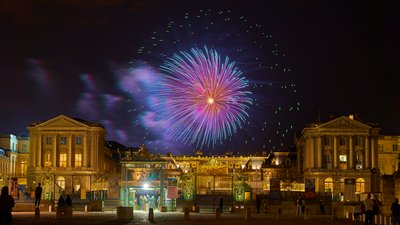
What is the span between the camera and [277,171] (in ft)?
520

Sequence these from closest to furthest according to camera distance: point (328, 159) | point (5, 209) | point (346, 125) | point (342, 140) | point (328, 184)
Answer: point (5, 209) → point (328, 184) → point (346, 125) → point (342, 140) → point (328, 159)

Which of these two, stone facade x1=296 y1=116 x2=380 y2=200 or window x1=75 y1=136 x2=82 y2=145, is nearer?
stone facade x1=296 y1=116 x2=380 y2=200

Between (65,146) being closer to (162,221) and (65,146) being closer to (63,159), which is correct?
(63,159)

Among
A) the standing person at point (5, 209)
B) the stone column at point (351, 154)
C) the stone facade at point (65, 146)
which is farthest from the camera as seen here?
the stone column at point (351, 154)

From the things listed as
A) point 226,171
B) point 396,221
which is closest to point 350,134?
point 226,171

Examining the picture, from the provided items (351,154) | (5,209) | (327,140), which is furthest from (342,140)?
(5,209)

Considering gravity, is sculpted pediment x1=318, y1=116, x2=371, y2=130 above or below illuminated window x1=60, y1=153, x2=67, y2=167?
above

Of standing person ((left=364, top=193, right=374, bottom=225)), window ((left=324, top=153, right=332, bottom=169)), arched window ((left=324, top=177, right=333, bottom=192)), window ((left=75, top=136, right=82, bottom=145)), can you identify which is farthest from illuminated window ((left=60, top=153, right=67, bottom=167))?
standing person ((left=364, top=193, right=374, bottom=225))

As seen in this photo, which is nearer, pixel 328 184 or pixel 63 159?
pixel 328 184

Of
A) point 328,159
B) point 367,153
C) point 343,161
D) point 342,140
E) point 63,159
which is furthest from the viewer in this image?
point 328,159

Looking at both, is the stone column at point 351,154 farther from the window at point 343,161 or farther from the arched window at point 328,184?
the arched window at point 328,184

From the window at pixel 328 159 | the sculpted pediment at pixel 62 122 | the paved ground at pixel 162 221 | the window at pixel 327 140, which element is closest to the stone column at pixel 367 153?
the window at pixel 328 159

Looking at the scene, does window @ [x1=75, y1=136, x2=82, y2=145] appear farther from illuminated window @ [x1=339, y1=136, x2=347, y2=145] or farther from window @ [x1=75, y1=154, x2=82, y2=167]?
illuminated window @ [x1=339, y1=136, x2=347, y2=145]

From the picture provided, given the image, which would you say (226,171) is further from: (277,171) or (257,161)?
(257,161)
